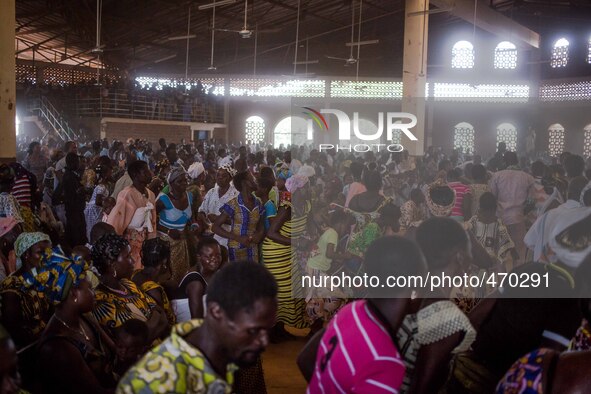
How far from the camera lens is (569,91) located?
25.8 m

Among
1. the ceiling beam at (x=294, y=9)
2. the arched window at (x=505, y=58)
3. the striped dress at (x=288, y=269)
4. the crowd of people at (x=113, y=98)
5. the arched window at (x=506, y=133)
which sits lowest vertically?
the striped dress at (x=288, y=269)

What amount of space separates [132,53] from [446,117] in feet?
41.9

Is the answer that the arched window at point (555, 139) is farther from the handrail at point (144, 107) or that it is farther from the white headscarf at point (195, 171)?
the white headscarf at point (195, 171)

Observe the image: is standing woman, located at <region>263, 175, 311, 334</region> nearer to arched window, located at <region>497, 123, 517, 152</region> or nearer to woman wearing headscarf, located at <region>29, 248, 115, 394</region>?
woman wearing headscarf, located at <region>29, 248, 115, 394</region>

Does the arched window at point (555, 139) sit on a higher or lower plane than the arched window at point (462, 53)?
lower

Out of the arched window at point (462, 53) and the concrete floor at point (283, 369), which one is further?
the arched window at point (462, 53)

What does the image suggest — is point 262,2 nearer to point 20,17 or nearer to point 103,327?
point 20,17

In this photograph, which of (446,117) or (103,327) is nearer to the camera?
(103,327)

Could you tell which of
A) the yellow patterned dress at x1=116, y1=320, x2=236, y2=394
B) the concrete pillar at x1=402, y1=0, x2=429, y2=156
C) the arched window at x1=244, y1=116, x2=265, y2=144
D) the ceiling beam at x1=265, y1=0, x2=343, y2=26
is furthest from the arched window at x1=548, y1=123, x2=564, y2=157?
the yellow patterned dress at x1=116, y1=320, x2=236, y2=394

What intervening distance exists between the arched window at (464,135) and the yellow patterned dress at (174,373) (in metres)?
27.6

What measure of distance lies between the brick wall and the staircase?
3.38 feet

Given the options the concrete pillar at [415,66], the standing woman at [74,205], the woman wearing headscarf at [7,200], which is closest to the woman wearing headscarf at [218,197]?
the standing woman at [74,205]

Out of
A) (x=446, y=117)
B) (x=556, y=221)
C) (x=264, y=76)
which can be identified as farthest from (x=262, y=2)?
(x=556, y=221)

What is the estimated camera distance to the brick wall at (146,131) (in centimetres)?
2033
